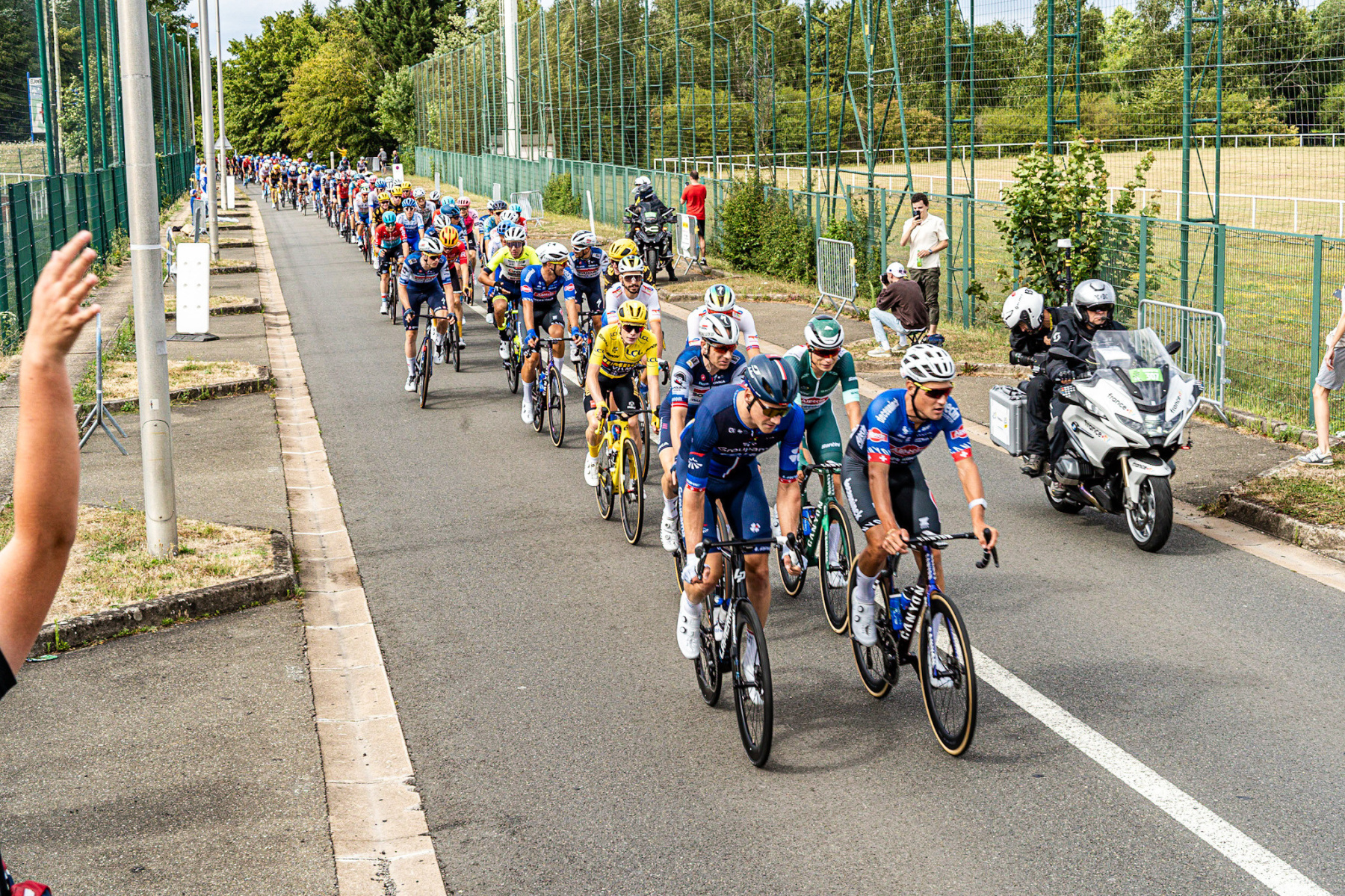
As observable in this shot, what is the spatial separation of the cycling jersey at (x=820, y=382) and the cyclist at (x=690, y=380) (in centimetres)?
40

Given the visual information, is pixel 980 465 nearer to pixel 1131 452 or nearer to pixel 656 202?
pixel 1131 452

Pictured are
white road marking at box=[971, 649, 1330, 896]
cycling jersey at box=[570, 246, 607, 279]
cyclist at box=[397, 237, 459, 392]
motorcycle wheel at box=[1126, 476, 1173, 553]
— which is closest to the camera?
white road marking at box=[971, 649, 1330, 896]

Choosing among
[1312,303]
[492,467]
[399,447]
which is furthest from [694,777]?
[1312,303]

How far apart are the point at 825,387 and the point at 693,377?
823 mm

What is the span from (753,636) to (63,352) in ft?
13.5

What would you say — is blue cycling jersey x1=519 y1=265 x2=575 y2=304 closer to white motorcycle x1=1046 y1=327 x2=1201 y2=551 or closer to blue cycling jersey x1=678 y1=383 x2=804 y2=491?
white motorcycle x1=1046 y1=327 x2=1201 y2=551

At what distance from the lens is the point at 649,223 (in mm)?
28359

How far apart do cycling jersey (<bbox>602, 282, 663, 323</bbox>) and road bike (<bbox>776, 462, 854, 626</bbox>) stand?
10.8 ft

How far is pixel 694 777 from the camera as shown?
614 cm

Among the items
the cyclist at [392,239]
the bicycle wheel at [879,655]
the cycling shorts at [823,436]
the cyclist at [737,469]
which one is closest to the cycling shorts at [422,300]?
the cyclist at [392,239]

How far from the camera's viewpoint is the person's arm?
93.6 inches

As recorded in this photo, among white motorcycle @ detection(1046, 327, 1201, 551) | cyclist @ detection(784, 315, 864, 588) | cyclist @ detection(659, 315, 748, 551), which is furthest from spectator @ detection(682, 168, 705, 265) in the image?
cyclist @ detection(784, 315, 864, 588)

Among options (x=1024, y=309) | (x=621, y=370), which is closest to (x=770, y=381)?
(x=621, y=370)

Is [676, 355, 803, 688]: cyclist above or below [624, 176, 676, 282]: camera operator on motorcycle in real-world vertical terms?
below
